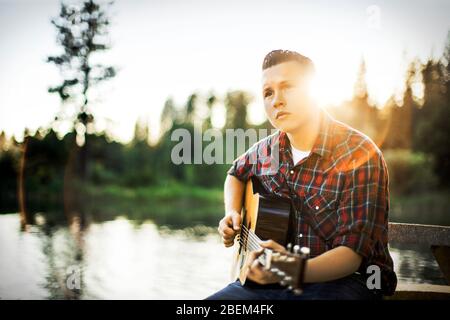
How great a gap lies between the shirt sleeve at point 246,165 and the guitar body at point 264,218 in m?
0.07

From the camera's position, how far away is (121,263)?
828 centimetres

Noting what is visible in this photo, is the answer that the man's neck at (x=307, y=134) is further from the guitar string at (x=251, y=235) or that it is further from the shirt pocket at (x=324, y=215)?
the guitar string at (x=251, y=235)

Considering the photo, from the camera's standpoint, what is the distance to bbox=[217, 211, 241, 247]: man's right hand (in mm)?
2189

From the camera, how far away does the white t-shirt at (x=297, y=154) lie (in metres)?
1.95

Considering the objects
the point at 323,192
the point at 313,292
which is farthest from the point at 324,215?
the point at 313,292

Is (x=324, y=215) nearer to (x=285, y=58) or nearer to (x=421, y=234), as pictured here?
(x=285, y=58)

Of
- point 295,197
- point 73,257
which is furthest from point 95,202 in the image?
point 295,197

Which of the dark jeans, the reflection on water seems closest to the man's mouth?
the dark jeans

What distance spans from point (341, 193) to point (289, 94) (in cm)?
46

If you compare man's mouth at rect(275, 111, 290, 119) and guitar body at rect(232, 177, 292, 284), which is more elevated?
man's mouth at rect(275, 111, 290, 119)

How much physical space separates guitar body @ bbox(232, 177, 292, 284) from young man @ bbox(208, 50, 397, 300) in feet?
0.15

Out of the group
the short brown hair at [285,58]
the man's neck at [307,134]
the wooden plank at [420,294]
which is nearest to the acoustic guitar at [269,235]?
the man's neck at [307,134]

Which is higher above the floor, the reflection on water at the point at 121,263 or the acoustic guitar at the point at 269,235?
the acoustic guitar at the point at 269,235

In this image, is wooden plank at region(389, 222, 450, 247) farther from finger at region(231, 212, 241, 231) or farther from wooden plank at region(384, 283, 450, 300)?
finger at region(231, 212, 241, 231)
